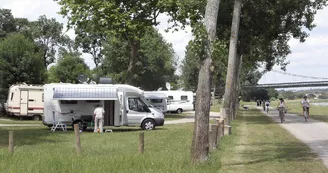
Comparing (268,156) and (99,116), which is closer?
(268,156)

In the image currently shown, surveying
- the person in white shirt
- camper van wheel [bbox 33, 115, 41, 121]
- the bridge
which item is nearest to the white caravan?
camper van wheel [bbox 33, 115, 41, 121]

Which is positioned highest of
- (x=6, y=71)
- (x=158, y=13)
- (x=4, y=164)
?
(x=158, y=13)

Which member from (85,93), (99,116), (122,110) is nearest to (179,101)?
(122,110)

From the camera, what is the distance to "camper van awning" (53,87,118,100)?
27.2m

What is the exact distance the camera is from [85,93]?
27453 millimetres

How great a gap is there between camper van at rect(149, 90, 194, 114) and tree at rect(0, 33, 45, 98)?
14.8 m

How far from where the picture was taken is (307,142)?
1955cm

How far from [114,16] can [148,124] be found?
28.5 feet

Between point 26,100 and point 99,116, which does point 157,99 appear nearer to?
point 26,100

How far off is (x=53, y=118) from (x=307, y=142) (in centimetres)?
1373

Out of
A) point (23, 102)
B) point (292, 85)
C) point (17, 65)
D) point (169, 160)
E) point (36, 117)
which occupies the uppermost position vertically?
point (292, 85)

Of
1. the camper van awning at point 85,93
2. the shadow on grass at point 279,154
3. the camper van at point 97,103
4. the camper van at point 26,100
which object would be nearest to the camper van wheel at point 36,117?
the camper van at point 26,100

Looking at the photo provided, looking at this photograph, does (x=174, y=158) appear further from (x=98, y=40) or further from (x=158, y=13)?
(x=98, y=40)

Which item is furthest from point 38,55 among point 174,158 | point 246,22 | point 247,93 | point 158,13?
point 247,93
